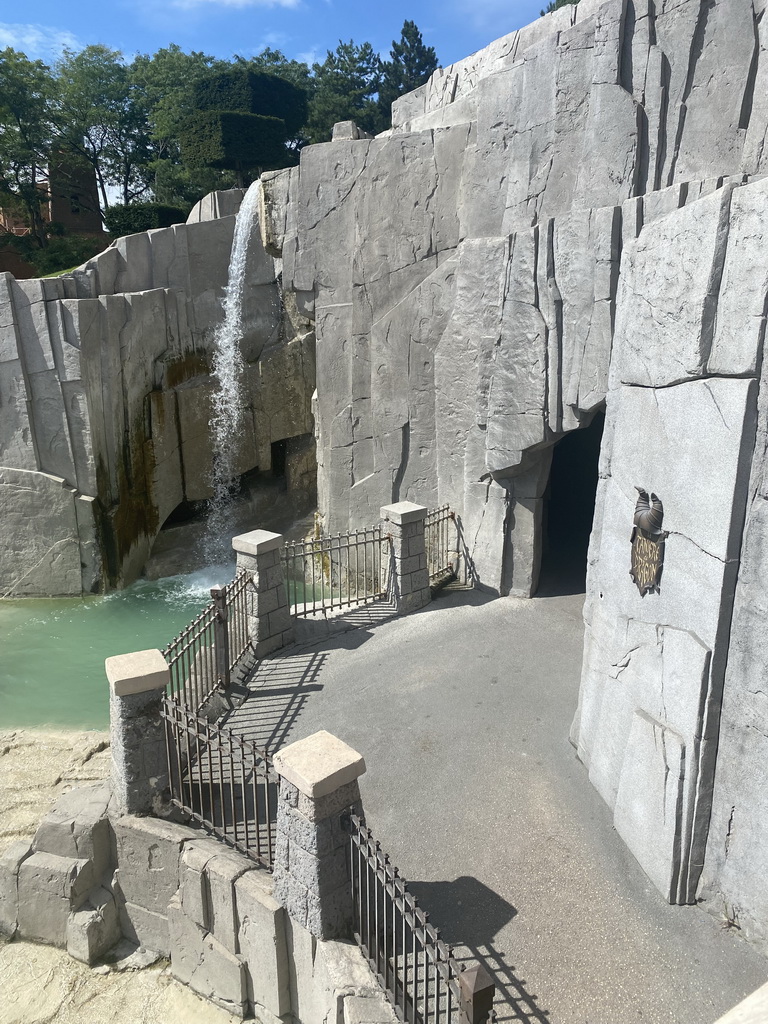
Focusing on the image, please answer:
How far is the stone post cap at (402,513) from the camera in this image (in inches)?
369

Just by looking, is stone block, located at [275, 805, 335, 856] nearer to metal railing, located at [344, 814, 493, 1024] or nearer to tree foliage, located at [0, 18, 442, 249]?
metal railing, located at [344, 814, 493, 1024]

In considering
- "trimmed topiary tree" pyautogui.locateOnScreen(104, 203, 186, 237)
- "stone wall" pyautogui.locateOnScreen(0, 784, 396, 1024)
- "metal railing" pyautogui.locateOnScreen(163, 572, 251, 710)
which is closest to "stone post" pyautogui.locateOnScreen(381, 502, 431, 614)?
"metal railing" pyautogui.locateOnScreen(163, 572, 251, 710)

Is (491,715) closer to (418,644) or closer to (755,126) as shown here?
(418,644)

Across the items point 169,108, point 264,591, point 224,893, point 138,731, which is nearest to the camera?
point 224,893

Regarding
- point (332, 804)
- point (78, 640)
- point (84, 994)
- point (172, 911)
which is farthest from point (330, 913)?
point (78, 640)

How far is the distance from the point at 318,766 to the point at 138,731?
2.06m

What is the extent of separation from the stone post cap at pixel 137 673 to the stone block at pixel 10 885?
194 cm

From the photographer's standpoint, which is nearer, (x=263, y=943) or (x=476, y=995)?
(x=476, y=995)

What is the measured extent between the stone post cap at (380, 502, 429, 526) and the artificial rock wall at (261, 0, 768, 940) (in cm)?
137

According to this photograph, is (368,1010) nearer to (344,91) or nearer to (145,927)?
(145,927)

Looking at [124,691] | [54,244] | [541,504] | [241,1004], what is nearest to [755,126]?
[541,504]

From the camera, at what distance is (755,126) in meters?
7.56

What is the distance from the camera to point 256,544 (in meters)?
8.23

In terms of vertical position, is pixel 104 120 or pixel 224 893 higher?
pixel 104 120
